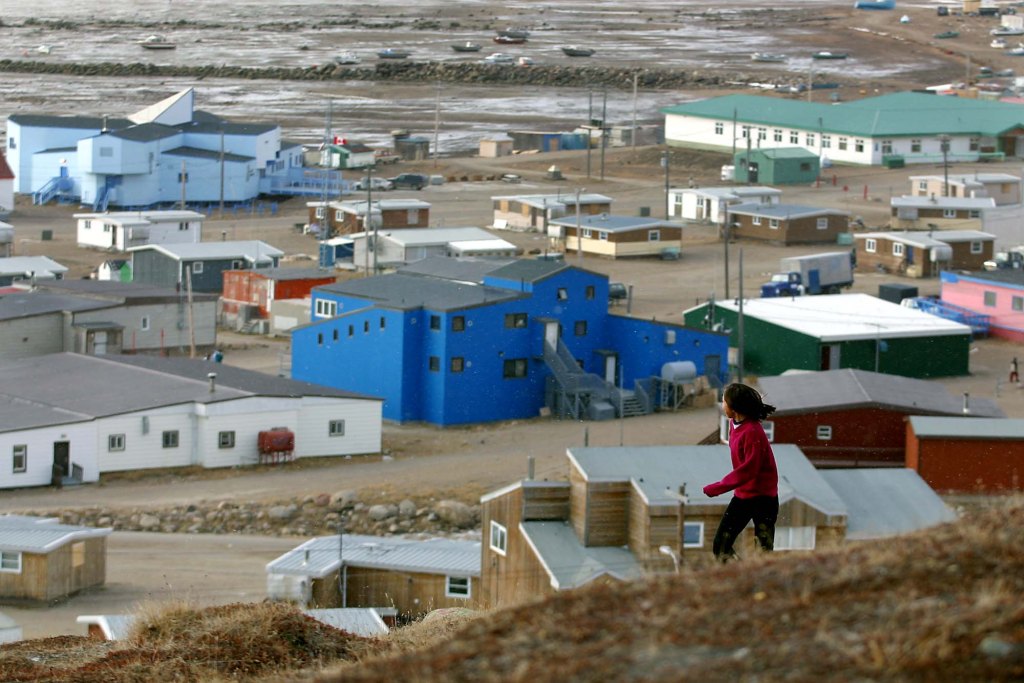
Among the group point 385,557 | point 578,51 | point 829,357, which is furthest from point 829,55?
point 385,557

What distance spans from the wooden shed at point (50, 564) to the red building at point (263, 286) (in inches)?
610

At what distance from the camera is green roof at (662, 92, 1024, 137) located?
56750 millimetres

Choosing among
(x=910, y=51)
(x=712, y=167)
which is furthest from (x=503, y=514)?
(x=910, y=51)

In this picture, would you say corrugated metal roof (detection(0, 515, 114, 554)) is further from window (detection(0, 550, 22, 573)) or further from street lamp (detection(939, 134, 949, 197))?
street lamp (detection(939, 134, 949, 197))

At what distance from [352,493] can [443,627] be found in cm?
1176

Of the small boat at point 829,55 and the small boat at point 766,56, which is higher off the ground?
the small boat at point 829,55

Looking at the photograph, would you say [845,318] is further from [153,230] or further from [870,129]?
[870,129]

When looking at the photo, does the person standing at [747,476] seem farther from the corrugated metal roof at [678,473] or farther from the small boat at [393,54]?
the small boat at [393,54]

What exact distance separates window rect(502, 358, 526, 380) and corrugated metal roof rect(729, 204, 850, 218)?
16.9m

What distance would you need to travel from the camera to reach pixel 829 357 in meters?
27.0

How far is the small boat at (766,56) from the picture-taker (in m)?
90.7

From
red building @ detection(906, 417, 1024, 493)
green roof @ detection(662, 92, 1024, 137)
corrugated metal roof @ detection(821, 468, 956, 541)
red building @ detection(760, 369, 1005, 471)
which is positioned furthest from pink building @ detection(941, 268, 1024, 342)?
green roof @ detection(662, 92, 1024, 137)

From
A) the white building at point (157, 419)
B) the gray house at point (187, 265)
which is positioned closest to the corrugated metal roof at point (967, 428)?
the white building at point (157, 419)

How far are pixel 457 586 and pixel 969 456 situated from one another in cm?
610
